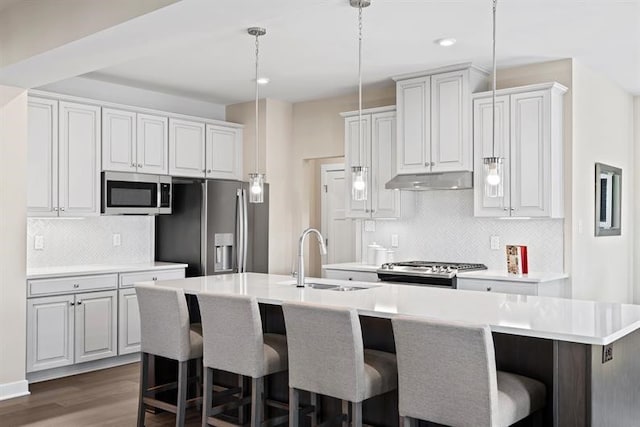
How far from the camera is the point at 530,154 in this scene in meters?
4.89

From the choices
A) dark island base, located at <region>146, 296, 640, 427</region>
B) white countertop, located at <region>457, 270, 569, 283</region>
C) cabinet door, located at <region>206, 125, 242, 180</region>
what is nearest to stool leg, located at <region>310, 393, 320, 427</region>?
dark island base, located at <region>146, 296, 640, 427</region>

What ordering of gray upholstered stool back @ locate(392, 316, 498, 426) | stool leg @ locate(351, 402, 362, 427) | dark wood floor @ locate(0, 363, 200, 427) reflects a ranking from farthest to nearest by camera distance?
dark wood floor @ locate(0, 363, 200, 427) → stool leg @ locate(351, 402, 362, 427) → gray upholstered stool back @ locate(392, 316, 498, 426)

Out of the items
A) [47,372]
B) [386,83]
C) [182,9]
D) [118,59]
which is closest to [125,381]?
[47,372]

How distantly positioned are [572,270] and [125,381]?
3726 mm

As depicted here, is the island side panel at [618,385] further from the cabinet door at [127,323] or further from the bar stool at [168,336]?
the cabinet door at [127,323]

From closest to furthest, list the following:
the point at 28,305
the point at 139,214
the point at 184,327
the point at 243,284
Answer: the point at 184,327
the point at 243,284
the point at 28,305
the point at 139,214

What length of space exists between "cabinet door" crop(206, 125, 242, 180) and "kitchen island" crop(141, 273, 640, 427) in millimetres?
2980

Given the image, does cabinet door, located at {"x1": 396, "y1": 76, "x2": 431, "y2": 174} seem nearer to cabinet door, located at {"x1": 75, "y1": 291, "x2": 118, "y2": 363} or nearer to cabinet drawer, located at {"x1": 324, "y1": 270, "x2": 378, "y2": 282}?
cabinet drawer, located at {"x1": 324, "y1": 270, "x2": 378, "y2": 282}

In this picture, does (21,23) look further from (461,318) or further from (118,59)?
(461,318)

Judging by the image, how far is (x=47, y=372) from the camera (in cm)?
489

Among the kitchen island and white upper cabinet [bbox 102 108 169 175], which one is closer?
the kitchen island

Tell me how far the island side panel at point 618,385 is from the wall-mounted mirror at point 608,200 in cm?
279

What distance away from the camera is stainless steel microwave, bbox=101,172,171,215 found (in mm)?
5402

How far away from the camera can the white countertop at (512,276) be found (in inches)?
180
